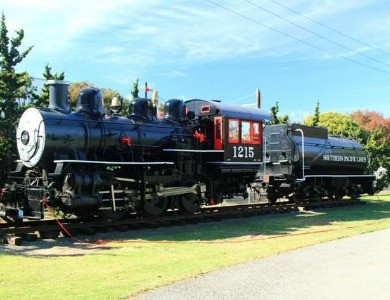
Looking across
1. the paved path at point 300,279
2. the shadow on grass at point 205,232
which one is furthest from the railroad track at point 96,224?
the paved path at point 300,279

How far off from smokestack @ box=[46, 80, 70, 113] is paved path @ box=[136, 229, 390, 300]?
260 inches

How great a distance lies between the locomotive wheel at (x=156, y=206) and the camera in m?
13.0

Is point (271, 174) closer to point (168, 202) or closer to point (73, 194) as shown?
point (168, 202)

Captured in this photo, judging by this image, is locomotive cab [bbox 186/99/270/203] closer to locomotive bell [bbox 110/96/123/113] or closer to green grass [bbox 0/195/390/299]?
green grass [bbox 0/195/390/299]

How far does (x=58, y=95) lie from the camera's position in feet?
39.1

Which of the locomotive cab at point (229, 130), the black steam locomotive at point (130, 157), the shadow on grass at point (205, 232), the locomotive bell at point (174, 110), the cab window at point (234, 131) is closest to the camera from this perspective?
the shadow on grass at point (205, 232)

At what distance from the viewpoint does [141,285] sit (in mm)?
Result: 6449

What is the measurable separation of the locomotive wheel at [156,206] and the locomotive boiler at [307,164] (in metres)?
5.63

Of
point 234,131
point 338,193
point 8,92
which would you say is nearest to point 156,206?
point 234,131

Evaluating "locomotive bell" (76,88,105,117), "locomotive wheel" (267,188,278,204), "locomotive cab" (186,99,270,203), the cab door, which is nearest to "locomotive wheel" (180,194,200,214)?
"locomotive cab" (186,99,270,203)

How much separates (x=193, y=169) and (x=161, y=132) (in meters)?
1.68

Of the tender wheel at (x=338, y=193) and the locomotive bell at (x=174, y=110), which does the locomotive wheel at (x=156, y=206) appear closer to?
the locomotive bell at (x=174, y=110)

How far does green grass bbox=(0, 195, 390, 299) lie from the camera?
250 inches

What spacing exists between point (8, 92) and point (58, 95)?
15.8 feet
